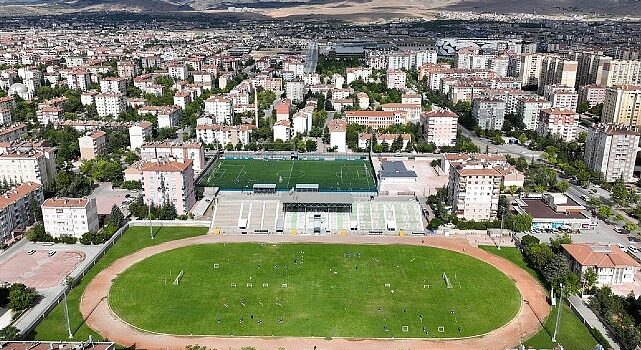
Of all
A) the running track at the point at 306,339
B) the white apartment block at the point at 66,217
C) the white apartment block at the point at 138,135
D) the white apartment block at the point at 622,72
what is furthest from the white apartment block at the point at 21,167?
the white apartment block at the point at 622,72

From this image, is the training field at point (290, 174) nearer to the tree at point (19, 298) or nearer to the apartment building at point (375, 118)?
the apartment building at point (375, 118)

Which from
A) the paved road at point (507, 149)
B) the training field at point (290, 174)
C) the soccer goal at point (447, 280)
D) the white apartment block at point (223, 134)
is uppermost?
the white apartment block at point (223, 134)

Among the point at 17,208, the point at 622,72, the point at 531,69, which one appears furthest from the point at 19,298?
the point at 531,69

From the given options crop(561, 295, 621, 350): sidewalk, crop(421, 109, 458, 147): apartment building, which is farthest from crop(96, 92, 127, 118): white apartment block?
crop(561, 295, 621, 350): sidewalk

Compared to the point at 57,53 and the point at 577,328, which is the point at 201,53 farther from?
the point at 577,328

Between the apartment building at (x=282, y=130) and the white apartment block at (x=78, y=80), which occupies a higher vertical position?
the white apartment block at (x=78, y=80)

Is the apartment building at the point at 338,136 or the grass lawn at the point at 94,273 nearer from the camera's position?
the grass lawn at the point at 94,273
